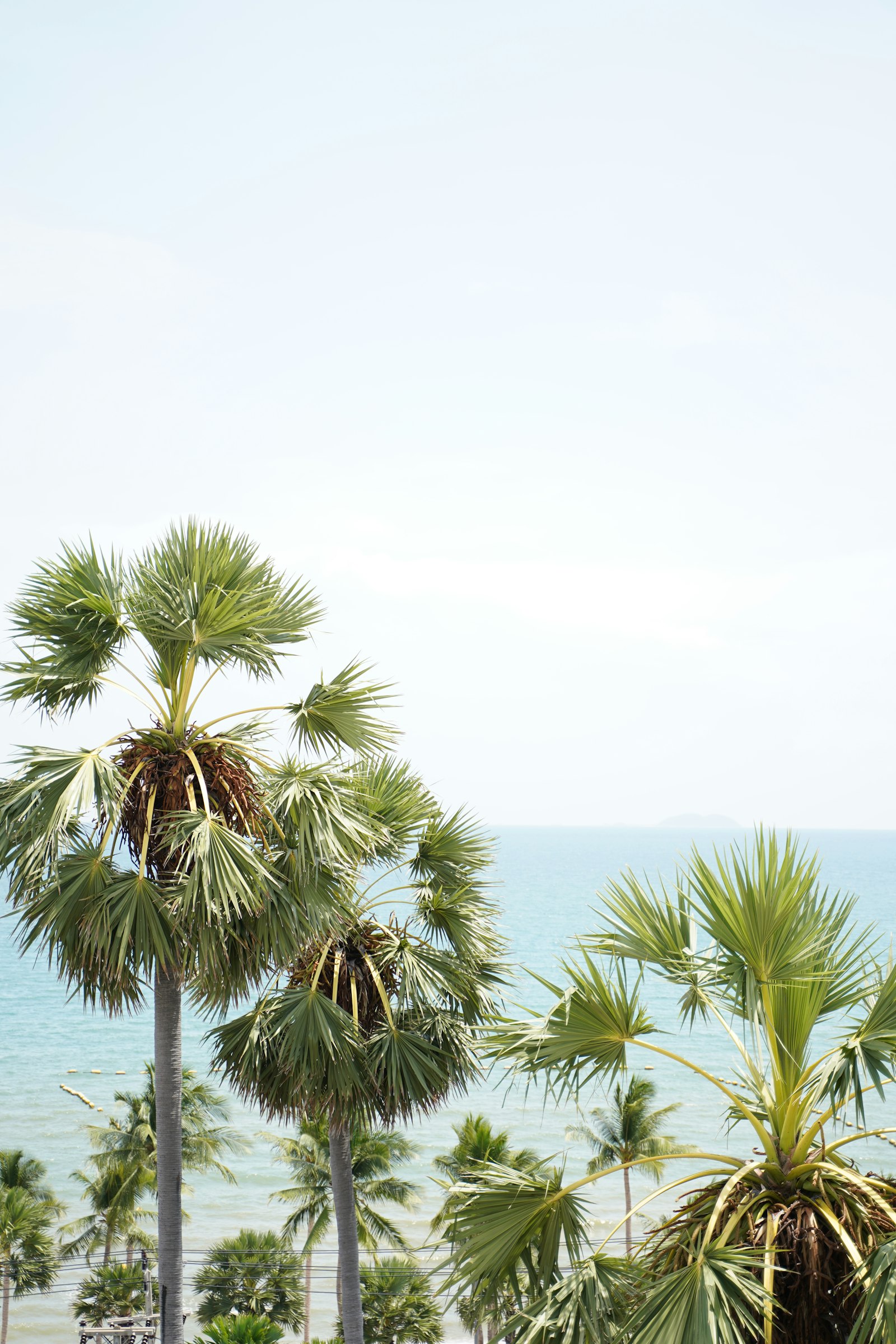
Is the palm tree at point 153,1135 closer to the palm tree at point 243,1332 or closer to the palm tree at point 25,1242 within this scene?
the palm tree at point 25,1242

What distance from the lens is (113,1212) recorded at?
2403 centimetres

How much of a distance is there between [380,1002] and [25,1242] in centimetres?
1837

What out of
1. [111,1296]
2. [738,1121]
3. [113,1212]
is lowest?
[111,1296]

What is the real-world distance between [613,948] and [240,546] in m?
5.15

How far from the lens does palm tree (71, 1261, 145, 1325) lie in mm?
22484

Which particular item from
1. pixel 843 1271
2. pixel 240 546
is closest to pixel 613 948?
pixel 843 1271

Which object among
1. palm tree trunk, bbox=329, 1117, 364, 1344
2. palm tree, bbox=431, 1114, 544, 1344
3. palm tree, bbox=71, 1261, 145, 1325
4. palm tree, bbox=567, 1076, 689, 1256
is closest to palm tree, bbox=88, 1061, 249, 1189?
palm tree, bbox=71, 1261, 145, 1325

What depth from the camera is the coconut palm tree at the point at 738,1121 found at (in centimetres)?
477

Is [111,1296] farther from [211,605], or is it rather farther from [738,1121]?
[738,1121]

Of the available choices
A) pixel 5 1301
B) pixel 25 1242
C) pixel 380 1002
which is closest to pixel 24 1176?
pixel 25 1242

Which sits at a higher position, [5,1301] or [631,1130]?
[631,1130]

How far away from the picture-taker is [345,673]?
9.54 m

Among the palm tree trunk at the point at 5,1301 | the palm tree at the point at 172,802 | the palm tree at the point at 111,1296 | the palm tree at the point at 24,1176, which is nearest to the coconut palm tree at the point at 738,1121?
the palm tree at the point at 172,802

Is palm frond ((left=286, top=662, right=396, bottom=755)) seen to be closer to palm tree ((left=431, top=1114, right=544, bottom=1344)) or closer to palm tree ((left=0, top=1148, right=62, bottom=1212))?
palm tree ((left=431, top=1114, right=544, bottom=1344))
